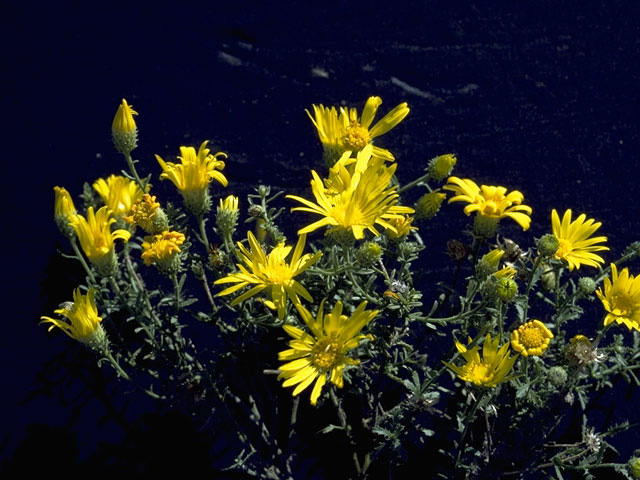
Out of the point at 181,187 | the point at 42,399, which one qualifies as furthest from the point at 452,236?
the point at 42,399

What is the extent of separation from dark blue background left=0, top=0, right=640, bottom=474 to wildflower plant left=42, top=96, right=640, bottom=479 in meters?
0.20

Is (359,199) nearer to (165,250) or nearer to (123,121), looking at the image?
(165,250)

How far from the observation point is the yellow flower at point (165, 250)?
168 centimetres

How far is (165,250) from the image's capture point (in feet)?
5.53

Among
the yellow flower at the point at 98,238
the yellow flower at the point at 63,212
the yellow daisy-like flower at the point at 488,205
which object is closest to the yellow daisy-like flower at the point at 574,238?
the yellow daisy-like flower at the point at 488,205

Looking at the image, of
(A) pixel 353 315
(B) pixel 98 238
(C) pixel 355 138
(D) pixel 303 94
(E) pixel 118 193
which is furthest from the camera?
(D) pixel 303 94

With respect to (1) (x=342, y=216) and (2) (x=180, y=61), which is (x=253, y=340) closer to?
(1) (x=342, y=216)

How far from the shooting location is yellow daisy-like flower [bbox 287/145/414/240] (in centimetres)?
162

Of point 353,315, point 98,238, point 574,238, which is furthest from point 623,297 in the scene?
point 98,238

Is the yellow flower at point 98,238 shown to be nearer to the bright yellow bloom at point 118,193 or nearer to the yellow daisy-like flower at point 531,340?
the bright yellow bloom at point 118,193

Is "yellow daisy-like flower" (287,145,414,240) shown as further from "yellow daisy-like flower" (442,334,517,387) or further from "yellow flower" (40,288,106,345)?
"yellow flower" (40,288,106,345)

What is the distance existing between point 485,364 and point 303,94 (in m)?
1.11

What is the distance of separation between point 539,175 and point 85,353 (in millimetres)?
1623

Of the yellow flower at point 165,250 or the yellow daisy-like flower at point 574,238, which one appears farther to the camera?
the yellow daisy-like flower at point 574,238
